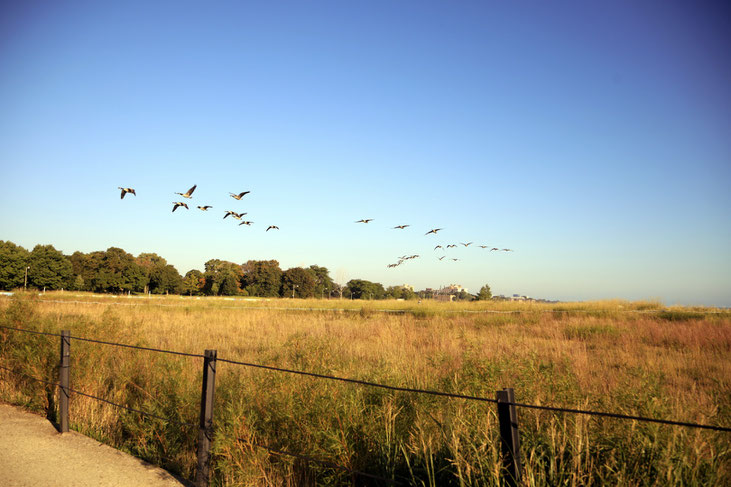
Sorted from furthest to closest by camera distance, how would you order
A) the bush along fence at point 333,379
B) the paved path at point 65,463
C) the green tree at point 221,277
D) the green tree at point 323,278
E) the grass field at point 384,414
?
the green tree at point 323,278 → the green tree at point 221,277 → the paved path at point 65,463 → the grass field at point 384,414 → the bush along fence at point 333,379

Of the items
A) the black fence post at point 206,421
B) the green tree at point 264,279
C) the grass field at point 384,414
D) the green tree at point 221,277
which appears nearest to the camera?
the grass field at point 384,414

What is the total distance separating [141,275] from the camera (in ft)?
284

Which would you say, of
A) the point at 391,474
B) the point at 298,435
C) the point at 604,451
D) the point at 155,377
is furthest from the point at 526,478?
the point at 155,377

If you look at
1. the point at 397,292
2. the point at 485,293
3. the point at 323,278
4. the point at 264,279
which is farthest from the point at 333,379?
the point at 397,292

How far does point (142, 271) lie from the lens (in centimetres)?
8762

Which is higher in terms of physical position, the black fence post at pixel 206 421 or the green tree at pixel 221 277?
the green tree at pixel 221 277

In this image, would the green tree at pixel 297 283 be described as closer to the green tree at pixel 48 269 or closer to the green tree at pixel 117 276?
the green tree at pixel 117 276

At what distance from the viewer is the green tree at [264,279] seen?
103 metres

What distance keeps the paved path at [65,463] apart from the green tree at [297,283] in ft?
324

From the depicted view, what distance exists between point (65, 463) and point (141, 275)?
93505 mm

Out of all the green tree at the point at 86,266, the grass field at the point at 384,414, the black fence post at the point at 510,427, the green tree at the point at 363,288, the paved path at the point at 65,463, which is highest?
the green tree at the point at 86,266

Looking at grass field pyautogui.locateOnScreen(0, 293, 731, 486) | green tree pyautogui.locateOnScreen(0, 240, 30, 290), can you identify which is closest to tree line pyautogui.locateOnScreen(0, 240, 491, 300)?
green tree pyautogui.locateOnScreen(0, 240, 30, 290)

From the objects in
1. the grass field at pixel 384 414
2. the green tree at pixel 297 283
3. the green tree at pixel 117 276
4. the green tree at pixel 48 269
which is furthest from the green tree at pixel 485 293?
the green tree at pixel 48 269

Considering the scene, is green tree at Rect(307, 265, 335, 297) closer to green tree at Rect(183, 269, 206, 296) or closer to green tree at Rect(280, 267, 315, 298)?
green tree at Rect(280, 267, 315, 298)
